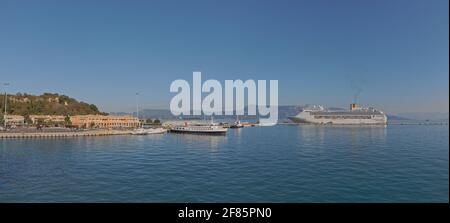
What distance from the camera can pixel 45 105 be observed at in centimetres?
6975

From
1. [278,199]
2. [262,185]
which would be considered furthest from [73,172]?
[278,199]

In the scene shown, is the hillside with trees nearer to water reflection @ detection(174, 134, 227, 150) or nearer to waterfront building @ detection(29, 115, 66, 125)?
waterfront building @ detection(29, 115, 66, 125)

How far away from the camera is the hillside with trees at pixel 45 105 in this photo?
65688mm

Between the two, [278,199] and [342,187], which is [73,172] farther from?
[342,187]

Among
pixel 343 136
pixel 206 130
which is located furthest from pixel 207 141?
pixel 343 136

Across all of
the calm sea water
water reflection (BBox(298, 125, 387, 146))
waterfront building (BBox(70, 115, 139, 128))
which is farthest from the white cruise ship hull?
the calm sea water

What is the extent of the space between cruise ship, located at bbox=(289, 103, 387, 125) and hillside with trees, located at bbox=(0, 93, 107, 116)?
60.7 metres

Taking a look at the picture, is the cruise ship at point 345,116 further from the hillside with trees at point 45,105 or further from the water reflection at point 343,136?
the hillside with trees at point 45,105

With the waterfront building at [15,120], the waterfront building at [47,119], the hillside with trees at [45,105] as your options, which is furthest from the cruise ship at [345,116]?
the waterfront building at [15,120]

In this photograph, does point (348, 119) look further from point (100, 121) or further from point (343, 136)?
point (100, 121)

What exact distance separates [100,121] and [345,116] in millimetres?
66894
